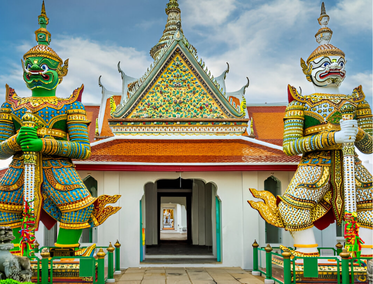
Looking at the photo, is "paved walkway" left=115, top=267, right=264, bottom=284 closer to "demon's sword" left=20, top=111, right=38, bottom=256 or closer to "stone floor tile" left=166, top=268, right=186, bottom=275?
"stone floor tile" left=166, top=268, right=186, bottom=275

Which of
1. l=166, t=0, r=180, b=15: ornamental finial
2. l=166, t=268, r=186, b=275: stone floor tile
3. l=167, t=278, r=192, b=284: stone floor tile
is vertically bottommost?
l=166, t=268, r=186, b=275: stone floor tile

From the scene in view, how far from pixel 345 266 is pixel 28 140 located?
4.89 metres

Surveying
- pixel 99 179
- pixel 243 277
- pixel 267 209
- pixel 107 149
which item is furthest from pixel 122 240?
pixel 267 209

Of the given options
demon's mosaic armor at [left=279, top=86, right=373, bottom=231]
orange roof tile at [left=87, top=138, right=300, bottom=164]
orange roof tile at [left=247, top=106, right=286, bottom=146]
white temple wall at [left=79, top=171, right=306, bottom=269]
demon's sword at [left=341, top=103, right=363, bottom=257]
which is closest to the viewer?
demon's sword at [left=341, top=103, right=363, bottom=257]

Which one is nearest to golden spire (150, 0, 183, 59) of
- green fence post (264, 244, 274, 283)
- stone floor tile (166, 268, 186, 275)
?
stone floor tile (166, 268, 186, 275)

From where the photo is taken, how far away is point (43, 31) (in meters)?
6.90

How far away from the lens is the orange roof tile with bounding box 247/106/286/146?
11.8 meters

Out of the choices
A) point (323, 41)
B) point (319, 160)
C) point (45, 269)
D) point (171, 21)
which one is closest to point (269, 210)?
point (319, 160)

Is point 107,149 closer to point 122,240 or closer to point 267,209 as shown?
point 122,240

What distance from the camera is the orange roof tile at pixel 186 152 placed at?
8.16 meters

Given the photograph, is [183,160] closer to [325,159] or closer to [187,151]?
[187,151]

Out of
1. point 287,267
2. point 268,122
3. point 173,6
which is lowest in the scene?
point 287,267

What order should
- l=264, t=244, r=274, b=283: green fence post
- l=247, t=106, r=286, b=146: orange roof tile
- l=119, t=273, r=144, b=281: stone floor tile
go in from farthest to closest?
l=247, t=106, r=286, b=146: orange roof tile, l=119, t=273, r=144, b=281: stone floor tile, l=264, t=244, r=274, b=283: green fence post

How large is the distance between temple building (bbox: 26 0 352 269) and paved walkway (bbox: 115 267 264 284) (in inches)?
17.9
